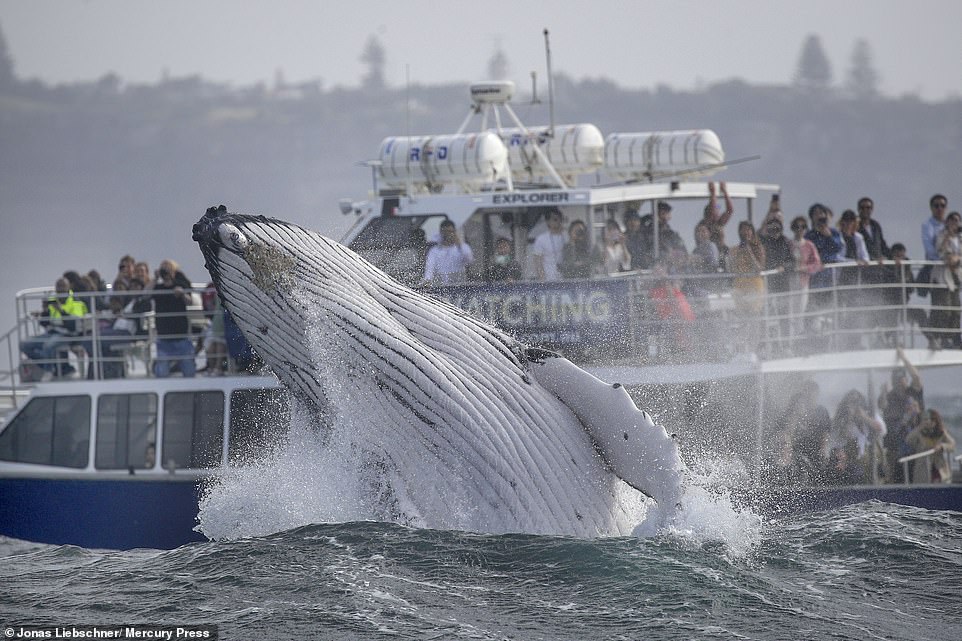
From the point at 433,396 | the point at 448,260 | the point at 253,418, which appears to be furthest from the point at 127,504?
the point at 433,396

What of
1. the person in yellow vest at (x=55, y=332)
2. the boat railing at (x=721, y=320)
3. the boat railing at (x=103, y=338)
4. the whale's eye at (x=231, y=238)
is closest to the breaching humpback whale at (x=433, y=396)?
the whale's eye at (x=231, y=238)

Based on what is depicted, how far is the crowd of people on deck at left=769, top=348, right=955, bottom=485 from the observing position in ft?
58.8

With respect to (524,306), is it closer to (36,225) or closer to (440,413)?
(440,413)

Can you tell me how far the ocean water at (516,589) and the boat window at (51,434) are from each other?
29.1 ft

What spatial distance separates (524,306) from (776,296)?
11.1 feet

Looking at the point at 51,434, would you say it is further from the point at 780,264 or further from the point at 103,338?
the point at 780,264

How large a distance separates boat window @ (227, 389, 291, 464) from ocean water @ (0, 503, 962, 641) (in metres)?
7.86

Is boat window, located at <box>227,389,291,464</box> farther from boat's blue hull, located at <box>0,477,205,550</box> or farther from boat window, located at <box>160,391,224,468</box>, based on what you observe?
boat's blue hull, located at <box>0,477,205,550</box>

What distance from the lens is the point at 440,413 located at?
8.67 meters

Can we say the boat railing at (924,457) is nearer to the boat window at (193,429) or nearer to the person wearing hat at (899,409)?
the person wearing hat at (899,409)

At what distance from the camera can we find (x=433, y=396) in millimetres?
8641

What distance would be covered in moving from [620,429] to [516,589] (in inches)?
50.0

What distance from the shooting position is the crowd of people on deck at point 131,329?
17.9 m

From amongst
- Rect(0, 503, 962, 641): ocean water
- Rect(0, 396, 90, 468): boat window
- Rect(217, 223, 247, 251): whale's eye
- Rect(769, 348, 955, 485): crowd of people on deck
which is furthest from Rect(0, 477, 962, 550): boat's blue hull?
Rect(217, 223, 247, 251): whale's eye
